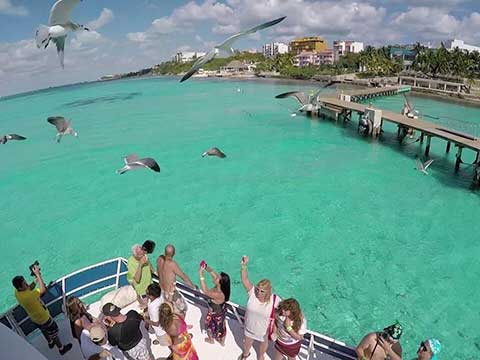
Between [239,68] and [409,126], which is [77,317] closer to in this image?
[409,126]

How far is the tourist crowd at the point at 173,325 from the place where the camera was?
3729 mm

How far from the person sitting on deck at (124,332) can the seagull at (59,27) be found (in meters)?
4.37

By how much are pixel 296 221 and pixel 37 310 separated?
1088 cm

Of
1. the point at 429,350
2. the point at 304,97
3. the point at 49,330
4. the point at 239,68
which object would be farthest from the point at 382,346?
the point at 239,68

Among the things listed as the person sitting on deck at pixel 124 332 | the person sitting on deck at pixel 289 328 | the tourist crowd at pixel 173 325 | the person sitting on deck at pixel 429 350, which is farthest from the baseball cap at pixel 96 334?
the person sitting on deck at pixel 429 350

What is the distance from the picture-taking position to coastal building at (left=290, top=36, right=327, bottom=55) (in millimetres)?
155375

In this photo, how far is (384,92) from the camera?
53.2m

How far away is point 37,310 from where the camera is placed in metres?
4.73

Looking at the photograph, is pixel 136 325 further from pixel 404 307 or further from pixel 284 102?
pixel 284 102

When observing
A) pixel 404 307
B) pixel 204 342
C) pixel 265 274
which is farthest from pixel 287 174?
pixel 204 342

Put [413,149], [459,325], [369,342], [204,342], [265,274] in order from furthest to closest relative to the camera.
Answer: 1. [413,149]
2. [265,274]
3. [459,325]
4. [204,342]
5. [369,342]

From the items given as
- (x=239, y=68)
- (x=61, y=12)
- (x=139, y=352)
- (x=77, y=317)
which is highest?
(x=239, y=68)

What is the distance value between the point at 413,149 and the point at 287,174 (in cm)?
1078

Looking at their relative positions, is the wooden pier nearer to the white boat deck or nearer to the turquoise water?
the turquoise water
